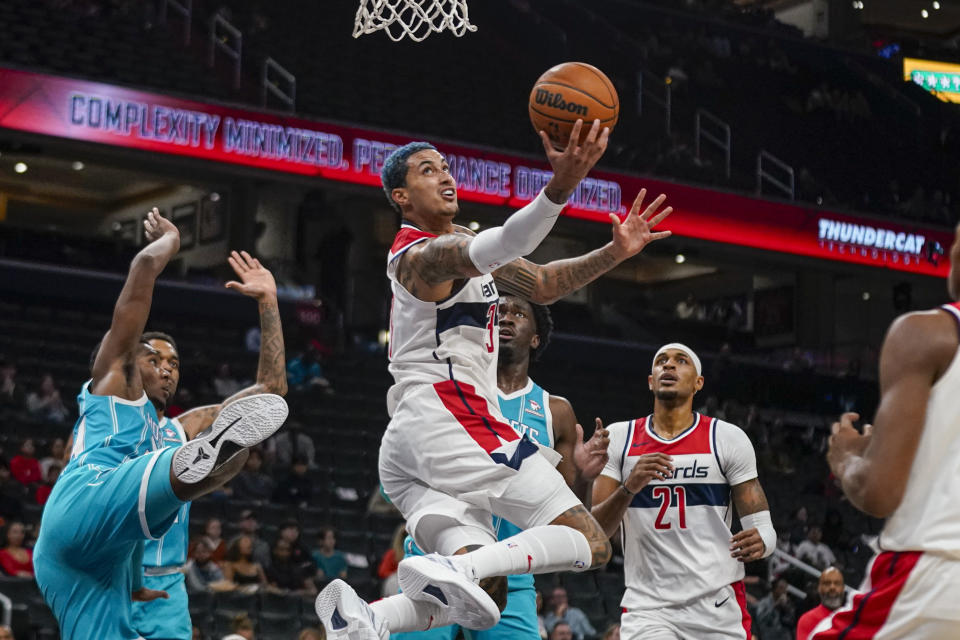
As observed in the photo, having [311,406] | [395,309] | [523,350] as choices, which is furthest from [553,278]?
[311,406]

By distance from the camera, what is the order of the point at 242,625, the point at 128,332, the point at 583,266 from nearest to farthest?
the point at 583,266, the point at 128,332, the point at 242,625

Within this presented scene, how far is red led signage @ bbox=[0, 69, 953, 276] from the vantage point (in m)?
18.6

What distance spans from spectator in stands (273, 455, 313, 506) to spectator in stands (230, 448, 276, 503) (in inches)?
5.1

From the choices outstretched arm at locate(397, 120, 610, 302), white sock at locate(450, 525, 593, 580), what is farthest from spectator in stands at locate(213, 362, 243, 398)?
white sock at locate(450, 525, 593, 580)

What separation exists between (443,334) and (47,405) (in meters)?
11.9

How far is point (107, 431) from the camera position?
6.58m

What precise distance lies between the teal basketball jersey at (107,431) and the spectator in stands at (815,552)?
11694mm

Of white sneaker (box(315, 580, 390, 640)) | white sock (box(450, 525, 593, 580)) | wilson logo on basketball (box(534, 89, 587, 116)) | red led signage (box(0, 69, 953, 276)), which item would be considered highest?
red led signage (box(0, 69, 953, 276))

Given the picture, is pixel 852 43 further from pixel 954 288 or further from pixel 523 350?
pixel 954 288

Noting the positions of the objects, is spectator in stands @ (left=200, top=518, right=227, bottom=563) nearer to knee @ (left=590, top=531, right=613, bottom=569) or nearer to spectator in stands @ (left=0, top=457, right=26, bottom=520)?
spectator in stands @ (left=0, top=457, right=26, bottom=520)

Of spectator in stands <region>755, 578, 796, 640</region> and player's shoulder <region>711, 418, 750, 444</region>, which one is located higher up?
player's shoulder <region>711, 418, 750, 444</region>

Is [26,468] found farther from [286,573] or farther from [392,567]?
[392,567]

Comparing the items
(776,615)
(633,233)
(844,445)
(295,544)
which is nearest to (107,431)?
(633,233)

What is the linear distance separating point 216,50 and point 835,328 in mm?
17798
